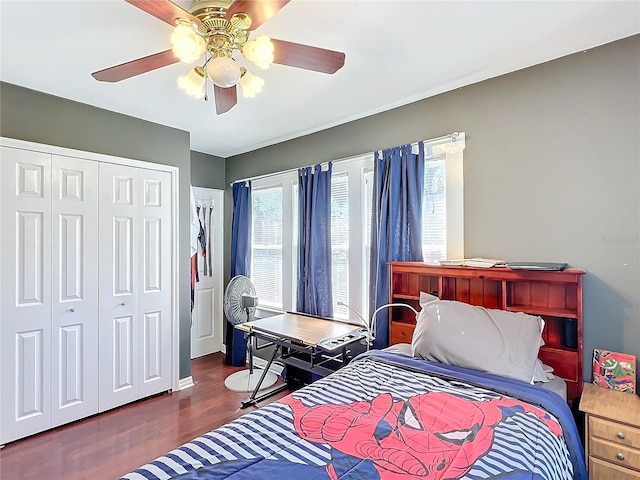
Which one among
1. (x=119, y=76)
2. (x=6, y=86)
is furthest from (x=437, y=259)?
(x=6, y=86)

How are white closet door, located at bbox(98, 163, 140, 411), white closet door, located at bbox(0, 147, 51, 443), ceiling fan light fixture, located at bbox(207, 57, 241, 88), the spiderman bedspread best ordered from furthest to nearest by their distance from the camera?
white closet door, located at bbox(98, 163, 140, 411) → white closet door, located at bbox(0, 147, 51, 443) → ceiling fan light fixture, located at bbox(207, 57, 241, 88) → the spiderman bedspread

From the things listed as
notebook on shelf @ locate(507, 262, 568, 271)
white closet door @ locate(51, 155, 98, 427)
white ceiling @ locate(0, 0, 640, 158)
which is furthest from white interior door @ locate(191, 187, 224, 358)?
notebook on shelf @ locate(507, 262, 568, 271)

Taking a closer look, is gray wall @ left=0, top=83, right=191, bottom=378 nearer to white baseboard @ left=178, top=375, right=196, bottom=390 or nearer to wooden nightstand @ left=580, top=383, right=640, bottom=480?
white baseboard @ left=178, top=375, right=196, bottom=390

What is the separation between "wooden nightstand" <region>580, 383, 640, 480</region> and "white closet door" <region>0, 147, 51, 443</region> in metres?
3.46

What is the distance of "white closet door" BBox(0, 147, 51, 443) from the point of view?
7.75 ft

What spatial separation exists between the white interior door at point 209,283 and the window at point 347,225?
2.02ft

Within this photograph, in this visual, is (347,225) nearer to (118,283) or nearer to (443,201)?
(443,201)

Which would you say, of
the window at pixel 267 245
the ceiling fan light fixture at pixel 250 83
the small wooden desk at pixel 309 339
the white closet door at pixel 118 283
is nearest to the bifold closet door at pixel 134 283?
the white closet door at pixel 118 283

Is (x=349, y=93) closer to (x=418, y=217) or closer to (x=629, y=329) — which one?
(x=418, y=217)

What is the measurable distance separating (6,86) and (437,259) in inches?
132

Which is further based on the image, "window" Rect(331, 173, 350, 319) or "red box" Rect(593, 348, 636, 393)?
"window" Rect(331, 173, 350, 319)

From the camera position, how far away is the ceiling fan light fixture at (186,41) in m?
1.29

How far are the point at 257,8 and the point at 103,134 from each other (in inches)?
91.1

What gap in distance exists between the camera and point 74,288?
2.68 meters
